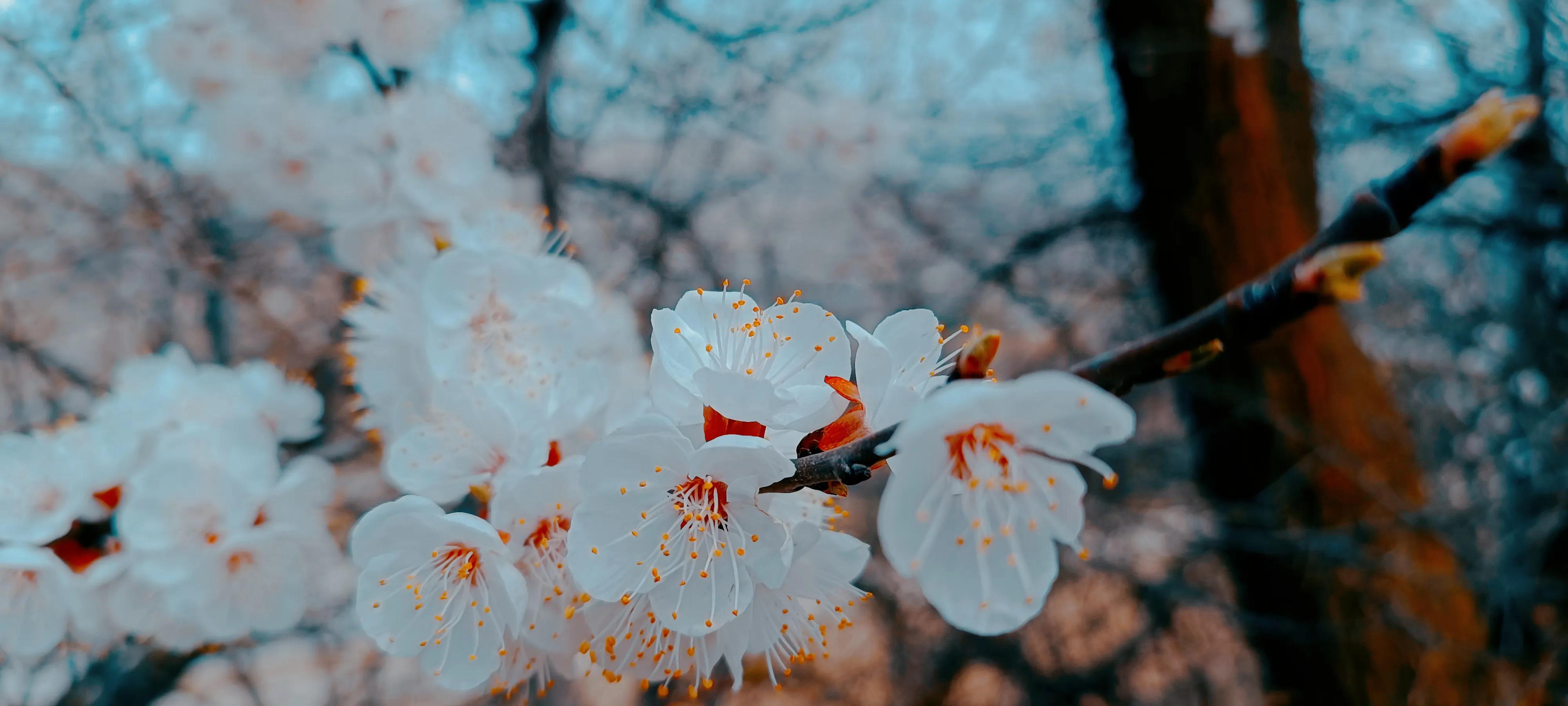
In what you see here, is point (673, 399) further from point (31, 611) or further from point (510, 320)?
point (31, 611)

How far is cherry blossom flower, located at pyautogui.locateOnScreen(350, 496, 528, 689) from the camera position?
2.19 feet

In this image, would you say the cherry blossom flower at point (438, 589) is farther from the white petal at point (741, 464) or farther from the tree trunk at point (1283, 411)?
the tree trunk at point (1283, 411)

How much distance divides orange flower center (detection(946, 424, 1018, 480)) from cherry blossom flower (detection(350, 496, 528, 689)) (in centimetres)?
44

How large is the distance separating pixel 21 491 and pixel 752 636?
107 cm

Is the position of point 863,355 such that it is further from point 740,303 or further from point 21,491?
point 21,491

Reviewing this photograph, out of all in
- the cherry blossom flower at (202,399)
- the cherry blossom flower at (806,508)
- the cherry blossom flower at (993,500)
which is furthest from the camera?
the cherry blossom flower at (202,399)

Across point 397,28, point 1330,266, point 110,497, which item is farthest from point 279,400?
point 1330,266

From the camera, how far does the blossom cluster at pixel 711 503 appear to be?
52 cm

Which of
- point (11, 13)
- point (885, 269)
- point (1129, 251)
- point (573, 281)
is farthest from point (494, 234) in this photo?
point (1129, 251)

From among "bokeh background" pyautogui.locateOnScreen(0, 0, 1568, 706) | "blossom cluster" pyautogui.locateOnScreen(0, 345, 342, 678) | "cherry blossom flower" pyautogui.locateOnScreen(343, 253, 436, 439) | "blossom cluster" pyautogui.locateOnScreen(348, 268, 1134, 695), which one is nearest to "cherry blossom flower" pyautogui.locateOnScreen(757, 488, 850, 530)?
"blossom cluster" pyautogui.locateOnScreen(348, 268, 1134, 695)

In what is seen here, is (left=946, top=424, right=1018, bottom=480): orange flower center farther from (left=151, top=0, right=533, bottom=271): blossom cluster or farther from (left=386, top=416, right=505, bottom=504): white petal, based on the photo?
(left=151, top=0, right=533, bottom=271): blossom cluster

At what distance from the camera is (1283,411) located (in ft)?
6.17

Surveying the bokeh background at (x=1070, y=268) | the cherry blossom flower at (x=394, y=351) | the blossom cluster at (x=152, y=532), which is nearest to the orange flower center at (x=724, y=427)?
the cherry blossom flower at (x=394, y=351)

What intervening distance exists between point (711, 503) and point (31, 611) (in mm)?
→ 1082
